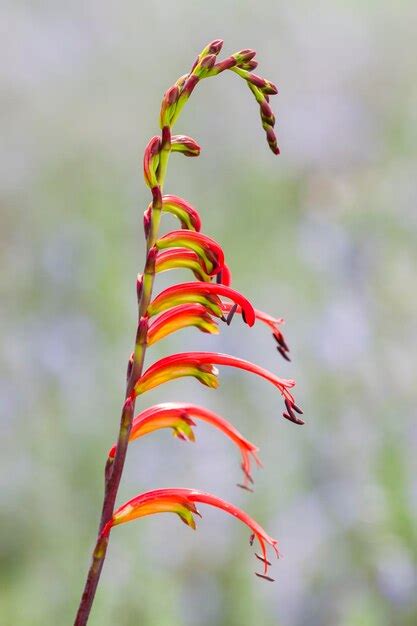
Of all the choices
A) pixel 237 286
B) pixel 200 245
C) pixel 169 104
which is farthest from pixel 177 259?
pixel 237 286

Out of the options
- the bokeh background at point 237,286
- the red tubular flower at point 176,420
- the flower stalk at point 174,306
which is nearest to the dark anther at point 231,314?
the flower stalk at point 174,306

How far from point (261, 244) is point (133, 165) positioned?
1.66 ft

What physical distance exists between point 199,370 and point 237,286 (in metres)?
1.93

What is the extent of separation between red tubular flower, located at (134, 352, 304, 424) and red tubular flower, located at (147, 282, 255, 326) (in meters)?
0.05

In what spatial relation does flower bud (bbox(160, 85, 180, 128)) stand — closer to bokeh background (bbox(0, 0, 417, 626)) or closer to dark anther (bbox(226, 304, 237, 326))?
dark anther (bbox(226, 304, 237, 326))

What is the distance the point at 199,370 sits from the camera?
105cm

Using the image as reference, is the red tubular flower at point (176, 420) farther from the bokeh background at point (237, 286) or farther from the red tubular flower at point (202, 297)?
the bokeh background at point (237, 286)

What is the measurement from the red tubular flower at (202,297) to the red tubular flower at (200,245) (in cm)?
3

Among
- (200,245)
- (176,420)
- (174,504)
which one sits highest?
(200,245)

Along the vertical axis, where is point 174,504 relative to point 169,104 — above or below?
below

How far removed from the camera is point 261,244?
10.4 feet

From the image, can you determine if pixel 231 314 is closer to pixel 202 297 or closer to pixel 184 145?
pixel 202 297

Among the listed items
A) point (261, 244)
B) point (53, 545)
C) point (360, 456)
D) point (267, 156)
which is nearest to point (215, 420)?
point (53, 545)

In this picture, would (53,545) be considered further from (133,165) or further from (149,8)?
(149,8)
